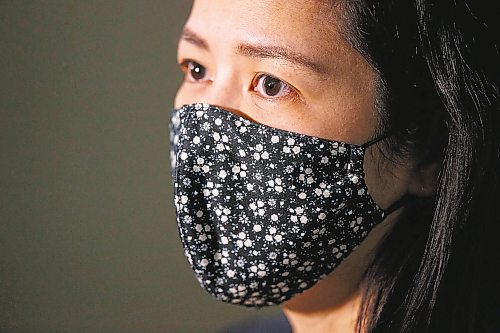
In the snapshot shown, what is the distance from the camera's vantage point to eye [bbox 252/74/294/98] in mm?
1247

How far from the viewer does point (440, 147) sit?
4.28ft

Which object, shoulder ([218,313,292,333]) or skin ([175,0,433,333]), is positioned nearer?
skin ([175,0,433,333])

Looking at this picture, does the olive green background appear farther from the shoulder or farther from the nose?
the nose

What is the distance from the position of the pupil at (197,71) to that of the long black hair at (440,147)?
0.28 meters

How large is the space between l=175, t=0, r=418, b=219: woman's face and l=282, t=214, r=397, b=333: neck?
9 centimetres

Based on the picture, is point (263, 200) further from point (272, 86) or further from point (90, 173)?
point (90, 173)

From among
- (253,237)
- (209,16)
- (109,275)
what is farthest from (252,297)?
(109,275)

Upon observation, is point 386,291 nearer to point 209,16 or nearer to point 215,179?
point 215,179

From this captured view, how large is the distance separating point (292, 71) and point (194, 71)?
0.80ft

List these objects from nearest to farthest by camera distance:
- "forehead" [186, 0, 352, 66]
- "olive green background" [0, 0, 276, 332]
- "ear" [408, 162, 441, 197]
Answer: "forehead" [186, 0, 352, 66], "ear" [408, 162, 441, 197], "olive green background" [0, 0, 276, 332]

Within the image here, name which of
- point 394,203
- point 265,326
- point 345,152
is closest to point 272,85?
point 345,152

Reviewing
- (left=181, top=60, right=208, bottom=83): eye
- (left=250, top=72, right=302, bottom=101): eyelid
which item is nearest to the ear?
(left=250, top=72, right=302, bottom=101): eyelid

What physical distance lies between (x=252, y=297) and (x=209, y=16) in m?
0.45

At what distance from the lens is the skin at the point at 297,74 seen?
1202mm
